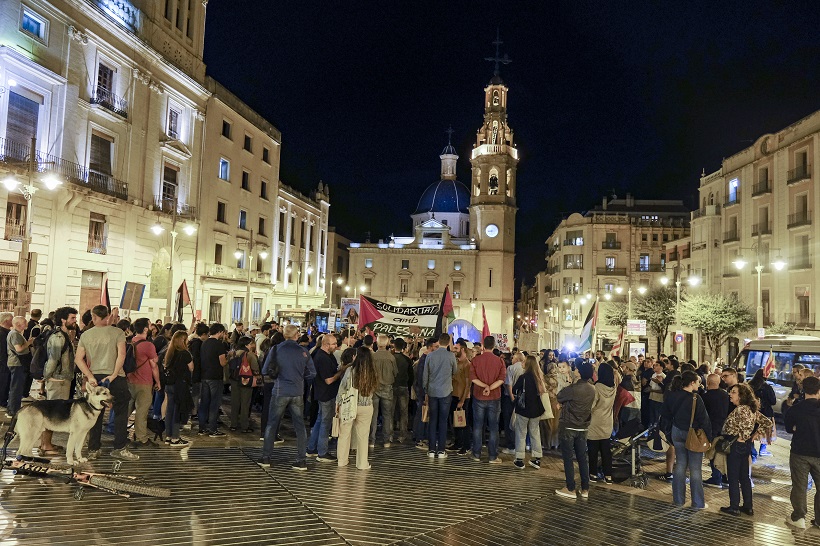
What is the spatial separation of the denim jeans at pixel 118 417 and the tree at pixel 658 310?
142 ft

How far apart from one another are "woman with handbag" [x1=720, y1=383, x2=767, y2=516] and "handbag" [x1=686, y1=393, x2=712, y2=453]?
13.9 inches

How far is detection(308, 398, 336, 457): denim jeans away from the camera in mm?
10133

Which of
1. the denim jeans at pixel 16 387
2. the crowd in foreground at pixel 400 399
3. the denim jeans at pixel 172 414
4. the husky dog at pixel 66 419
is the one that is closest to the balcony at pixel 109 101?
the crowd in foreground at pixel 400 399

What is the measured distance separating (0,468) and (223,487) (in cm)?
268

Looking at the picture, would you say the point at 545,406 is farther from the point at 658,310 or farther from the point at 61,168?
the point at 658,310

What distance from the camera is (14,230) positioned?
2225cm

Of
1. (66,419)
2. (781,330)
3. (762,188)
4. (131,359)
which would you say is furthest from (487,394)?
(762,188)

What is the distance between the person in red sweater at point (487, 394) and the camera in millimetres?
10945

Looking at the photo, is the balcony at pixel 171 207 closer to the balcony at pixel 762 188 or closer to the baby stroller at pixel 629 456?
the baby stroller at pixel 629 456

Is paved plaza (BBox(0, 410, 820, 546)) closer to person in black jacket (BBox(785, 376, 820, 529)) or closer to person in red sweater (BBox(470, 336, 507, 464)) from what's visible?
person in black jacket (BBox(785, 376, 820, 529))

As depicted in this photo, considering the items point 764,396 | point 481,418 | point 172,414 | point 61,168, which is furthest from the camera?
point 61,168

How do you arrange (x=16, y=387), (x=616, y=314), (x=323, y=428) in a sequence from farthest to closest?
1. (x=616, y=314)
2. (x=16, y=387)
3. (x=323, y=428)

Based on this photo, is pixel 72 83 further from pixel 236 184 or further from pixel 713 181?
pixel 713 181

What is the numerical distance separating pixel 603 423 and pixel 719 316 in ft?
103
